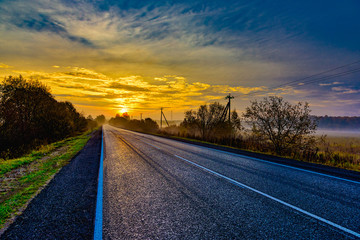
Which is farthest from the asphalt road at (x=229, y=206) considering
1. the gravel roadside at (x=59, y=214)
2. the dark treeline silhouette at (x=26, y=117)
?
the dark treeline silhouette at (x=26, y=117)

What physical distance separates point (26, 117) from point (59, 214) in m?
22.1

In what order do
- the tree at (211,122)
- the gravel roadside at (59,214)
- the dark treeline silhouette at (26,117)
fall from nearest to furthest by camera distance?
the gravel roadside at (59,214)
the dark treeline silhouette at (26,117)
the tree at (211,122)

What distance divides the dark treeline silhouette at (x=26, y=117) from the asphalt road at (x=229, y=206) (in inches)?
558

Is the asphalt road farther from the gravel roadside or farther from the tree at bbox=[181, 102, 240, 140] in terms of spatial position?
the tree at bbox=[181, 102, 240, 140]

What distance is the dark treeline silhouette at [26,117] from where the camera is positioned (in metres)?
16.0

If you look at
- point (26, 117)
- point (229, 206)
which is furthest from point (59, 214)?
point (26, 117)

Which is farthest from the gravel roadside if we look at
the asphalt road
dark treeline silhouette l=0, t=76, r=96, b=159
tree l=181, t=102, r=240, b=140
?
tree l=181, t=102, r=240, b=140

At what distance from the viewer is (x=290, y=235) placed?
9.43ft

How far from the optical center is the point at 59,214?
3.50 m

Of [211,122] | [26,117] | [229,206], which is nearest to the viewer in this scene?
[229,206]

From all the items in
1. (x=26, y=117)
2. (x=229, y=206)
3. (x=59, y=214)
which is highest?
(x=26, y=117)

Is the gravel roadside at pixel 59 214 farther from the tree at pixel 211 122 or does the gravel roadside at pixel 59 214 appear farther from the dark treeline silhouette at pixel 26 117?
the tree at pixel 211 122

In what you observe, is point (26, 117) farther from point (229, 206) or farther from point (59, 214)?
point (229, 206)

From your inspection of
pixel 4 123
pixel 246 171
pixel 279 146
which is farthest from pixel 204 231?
pixel 4 123
